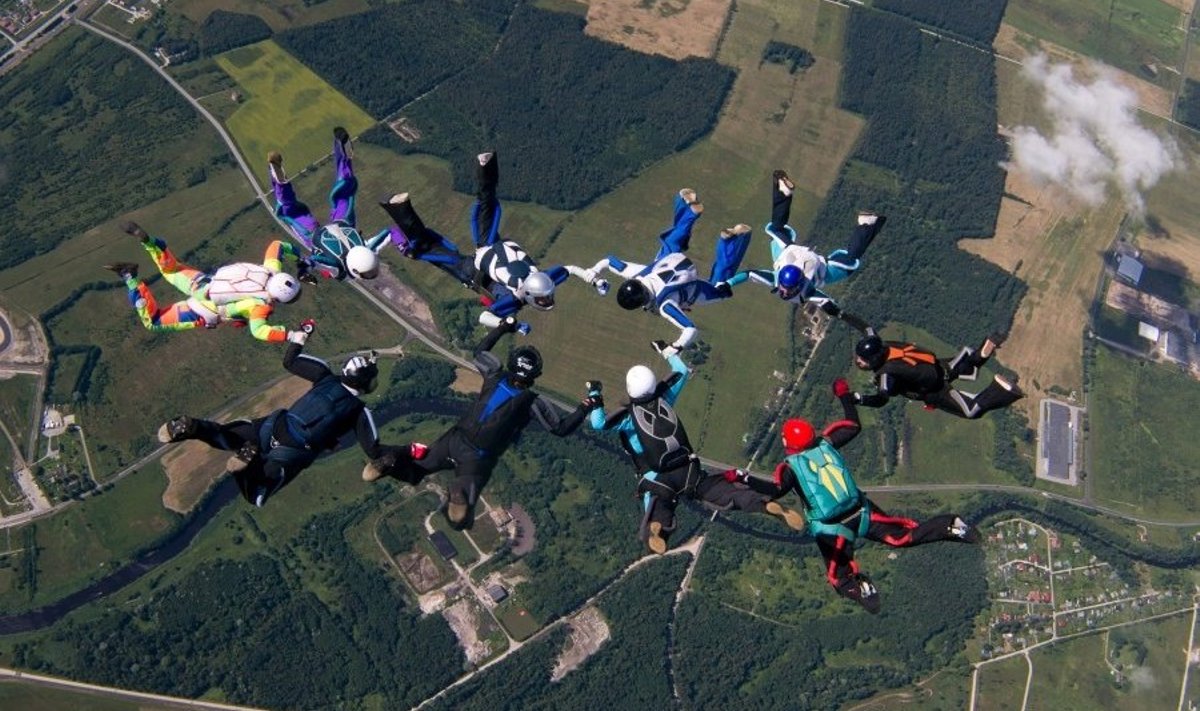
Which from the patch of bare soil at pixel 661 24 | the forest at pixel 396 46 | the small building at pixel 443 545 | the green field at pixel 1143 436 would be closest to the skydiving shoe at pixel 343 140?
the small building at pixel 443 545

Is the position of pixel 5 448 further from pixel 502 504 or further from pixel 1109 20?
pixel 1109 20

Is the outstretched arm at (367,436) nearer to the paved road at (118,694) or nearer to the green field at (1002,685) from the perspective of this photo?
the paved road at (118,694)

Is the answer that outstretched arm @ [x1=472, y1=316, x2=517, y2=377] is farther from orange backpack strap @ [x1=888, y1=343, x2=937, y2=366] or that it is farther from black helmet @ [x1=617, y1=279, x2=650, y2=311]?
orange backpack strap @ [x1=888, y1=343, x2=937, y2=366]

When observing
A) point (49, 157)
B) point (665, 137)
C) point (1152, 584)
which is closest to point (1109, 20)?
point (665, 137)

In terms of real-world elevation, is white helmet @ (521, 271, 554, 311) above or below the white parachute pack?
above

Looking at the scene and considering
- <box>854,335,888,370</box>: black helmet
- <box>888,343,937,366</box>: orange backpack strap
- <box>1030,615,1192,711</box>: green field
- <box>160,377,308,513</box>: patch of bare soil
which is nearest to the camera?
<box>854,335,888,370</box>: black helmet

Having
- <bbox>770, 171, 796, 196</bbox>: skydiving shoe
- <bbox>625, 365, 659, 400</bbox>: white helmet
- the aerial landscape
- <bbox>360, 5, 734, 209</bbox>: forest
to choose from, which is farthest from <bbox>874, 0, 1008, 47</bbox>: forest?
<bbox>625, 365, 659, 400</bbox>: white helmet

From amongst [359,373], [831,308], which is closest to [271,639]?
[359,373]
